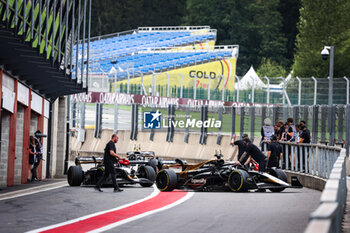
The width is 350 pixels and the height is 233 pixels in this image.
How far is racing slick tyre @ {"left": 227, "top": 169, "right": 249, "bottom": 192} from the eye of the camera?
20.5 m

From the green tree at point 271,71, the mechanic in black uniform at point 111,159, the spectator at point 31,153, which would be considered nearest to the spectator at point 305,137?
the mechanic in black uniform at point 111,159

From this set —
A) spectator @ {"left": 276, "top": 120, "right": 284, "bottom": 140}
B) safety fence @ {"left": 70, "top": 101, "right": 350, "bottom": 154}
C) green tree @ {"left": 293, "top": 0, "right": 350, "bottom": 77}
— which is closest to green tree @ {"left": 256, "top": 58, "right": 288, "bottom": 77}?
green tree @ {"left": 293, "top": 0, "right": 350, "bottom": 77}

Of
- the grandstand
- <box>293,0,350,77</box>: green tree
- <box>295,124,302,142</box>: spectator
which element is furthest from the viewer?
the grandstand

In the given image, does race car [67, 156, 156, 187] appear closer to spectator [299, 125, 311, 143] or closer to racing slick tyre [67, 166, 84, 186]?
racing slick tyre [67, 166, 84, 186]

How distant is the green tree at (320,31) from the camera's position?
6756 centimetres

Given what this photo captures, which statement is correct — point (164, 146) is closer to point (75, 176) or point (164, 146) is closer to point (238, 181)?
point (75, 176)

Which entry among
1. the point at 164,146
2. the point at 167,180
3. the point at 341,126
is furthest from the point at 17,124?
the point at 164,146

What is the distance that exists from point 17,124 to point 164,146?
1534 cm

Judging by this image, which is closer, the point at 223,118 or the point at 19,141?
the point at 19,141

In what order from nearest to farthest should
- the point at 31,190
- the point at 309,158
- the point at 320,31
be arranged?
1. the point at 31,190
2. the point at 309,158
3. the point at 320,31

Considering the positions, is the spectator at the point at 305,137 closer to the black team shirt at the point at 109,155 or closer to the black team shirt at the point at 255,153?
the black team shirt at the point at 255,153

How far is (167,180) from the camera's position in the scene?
21297mm

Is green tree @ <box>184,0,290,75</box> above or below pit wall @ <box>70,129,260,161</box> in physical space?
above

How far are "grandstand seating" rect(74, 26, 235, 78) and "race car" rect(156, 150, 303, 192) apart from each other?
4187cm
